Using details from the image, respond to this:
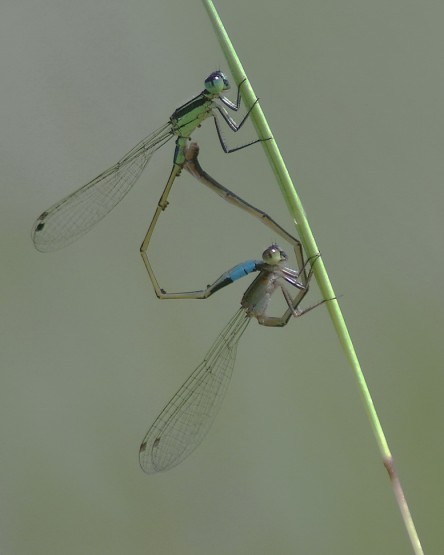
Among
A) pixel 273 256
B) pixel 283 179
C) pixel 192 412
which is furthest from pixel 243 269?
pixel 192 412

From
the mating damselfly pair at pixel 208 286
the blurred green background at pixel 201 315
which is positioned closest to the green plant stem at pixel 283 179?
the mating damselfly pair at pixel 208 286

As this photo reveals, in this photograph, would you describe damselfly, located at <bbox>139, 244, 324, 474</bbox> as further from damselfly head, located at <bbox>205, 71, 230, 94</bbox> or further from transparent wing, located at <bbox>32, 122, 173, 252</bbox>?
damselfly head, located at <bbox>205, 71, 230, 94</bbox>

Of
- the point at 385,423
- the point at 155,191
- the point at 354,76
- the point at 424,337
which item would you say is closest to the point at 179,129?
the point at 155,191

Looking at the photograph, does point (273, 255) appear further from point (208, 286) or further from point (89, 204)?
point (89, 204)

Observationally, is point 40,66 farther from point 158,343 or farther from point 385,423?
point 385,423

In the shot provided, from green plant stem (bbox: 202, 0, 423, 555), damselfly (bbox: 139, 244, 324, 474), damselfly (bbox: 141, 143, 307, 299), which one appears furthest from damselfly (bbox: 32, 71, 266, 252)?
green plant stem (bbox: 202, 0, 423, 555)

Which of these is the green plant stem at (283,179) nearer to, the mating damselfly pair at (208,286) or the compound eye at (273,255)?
the mating damselfly pair at (208,286)
